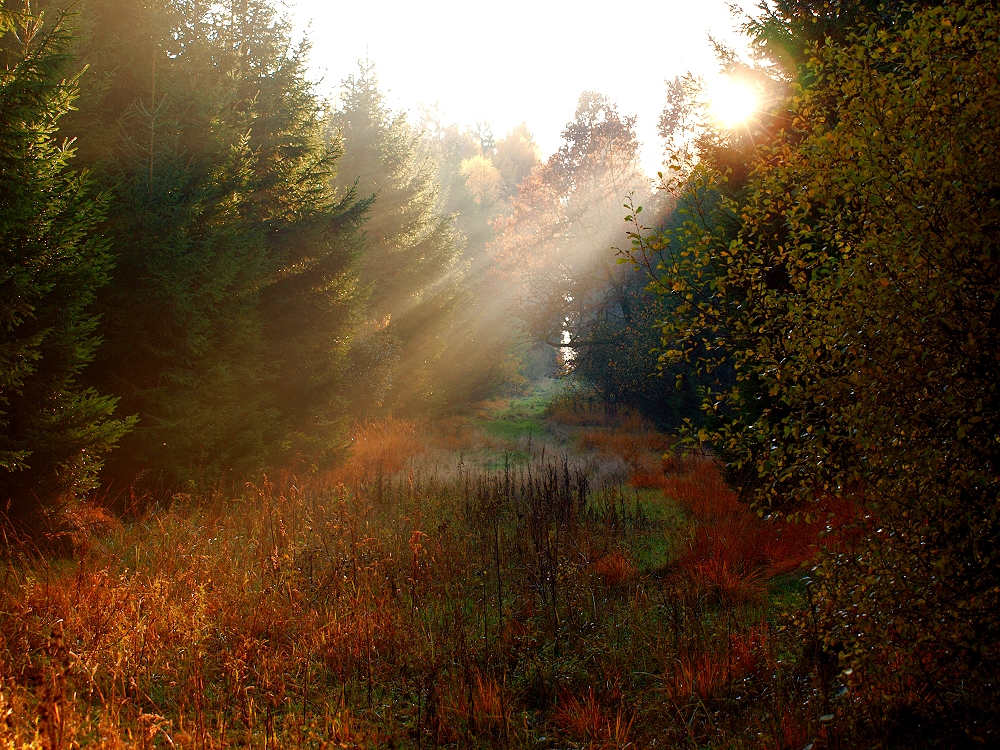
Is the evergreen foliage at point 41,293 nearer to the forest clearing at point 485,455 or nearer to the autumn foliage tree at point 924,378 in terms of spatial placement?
the forest clearing at point 485,455

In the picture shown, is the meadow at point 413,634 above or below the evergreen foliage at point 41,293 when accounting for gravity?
below

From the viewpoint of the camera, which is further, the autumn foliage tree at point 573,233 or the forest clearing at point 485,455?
the autumn foliage tree at point 573,233

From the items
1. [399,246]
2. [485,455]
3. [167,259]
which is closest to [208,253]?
[167,259]

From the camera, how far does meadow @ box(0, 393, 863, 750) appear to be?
12.0 ft

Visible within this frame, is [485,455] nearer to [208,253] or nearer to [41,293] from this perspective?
[208,253]

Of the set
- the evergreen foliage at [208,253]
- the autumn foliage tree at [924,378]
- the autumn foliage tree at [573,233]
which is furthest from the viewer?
the autumn foliage tree at [573,233]

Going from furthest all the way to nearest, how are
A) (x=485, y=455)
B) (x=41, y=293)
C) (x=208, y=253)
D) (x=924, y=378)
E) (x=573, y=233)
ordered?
1. (x=573, y=233)
2. (x=485, y=455)
3. (x=208, y=253)
4. (x=41, y=293)
5. (x=924, y=378)

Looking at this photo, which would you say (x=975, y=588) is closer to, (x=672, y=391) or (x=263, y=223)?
(x=263, y=223)

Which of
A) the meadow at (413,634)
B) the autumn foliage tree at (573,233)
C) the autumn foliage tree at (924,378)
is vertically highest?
the autumn foliage tree at (573,233)

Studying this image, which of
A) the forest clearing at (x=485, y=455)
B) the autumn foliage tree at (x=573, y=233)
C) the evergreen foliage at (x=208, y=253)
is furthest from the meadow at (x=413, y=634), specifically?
the autumn foliage tree at (x=573, y=233)

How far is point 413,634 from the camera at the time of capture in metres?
4.98

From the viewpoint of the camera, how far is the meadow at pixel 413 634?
143 inches

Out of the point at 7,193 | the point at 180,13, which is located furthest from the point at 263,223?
the point at 7,193

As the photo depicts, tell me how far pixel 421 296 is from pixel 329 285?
809 centimetres
